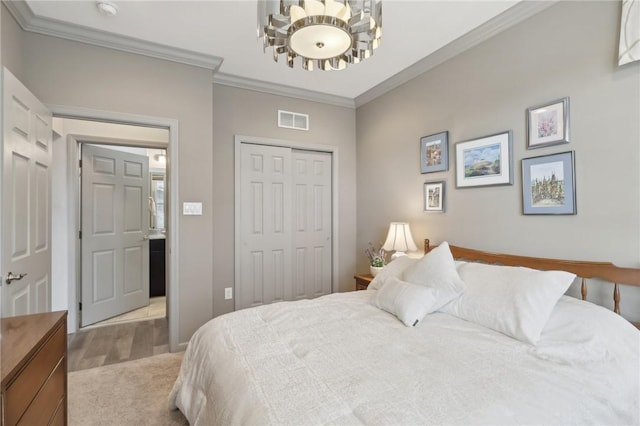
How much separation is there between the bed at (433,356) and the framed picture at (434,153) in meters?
1.05

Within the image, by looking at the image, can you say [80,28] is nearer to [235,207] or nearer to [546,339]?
[235,207]

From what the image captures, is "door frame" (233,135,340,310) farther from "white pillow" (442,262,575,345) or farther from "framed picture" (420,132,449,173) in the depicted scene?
"white pillow" (442,262,575,345)

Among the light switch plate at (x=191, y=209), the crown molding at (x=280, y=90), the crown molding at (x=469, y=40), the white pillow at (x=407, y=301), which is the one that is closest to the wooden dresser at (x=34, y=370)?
the light switch plate at (x=191, y=209)

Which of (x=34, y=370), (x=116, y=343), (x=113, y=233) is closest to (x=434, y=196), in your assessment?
(x=34, y=370)

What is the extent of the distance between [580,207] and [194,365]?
2441mm

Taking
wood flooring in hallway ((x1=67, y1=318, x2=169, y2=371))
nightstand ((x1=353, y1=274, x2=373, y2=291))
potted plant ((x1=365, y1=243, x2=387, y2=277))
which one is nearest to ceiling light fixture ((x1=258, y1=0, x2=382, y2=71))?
potted plant ((x1=365, y1=243, x2=387, y2=277))

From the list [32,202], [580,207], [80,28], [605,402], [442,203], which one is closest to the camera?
[605,402]

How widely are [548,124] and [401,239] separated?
144cm

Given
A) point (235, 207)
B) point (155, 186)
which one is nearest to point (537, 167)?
point (235, 207)

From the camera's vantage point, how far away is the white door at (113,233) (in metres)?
3.45

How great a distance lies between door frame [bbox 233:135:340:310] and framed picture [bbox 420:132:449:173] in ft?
4.12

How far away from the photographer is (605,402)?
112cm

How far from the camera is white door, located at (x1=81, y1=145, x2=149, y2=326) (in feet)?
11.3

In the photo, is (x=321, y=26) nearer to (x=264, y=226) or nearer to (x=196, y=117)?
(x=196, y=117)
